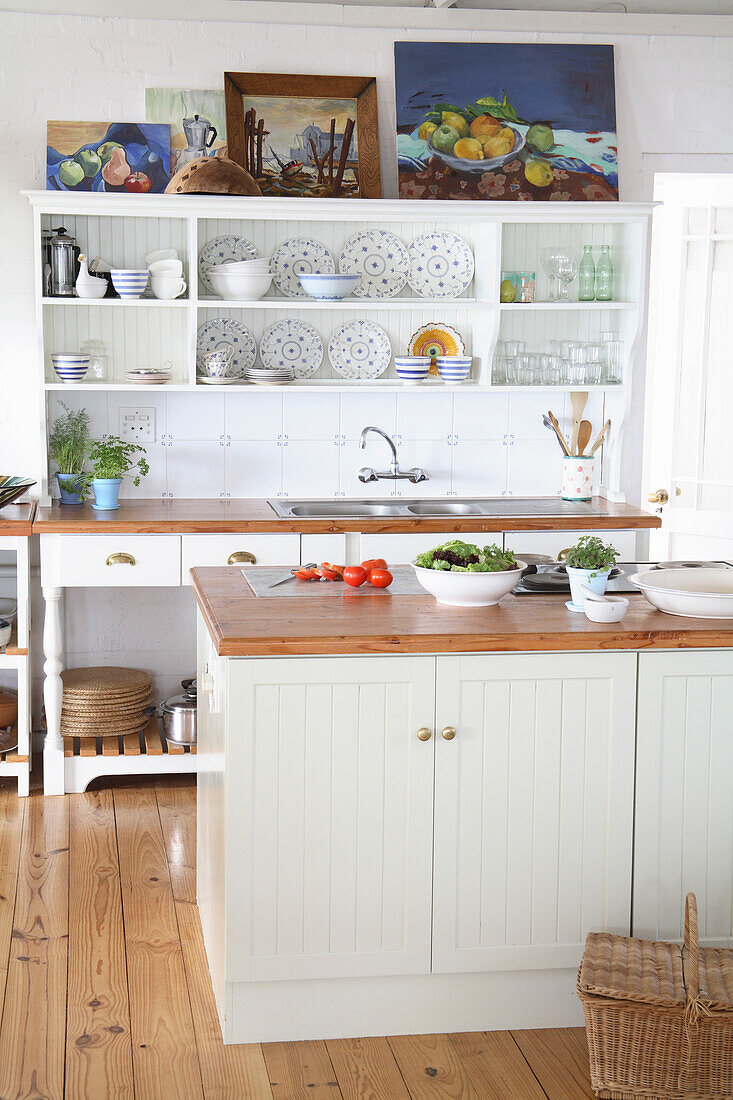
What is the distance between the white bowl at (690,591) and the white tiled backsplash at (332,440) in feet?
6.36

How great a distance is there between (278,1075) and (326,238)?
10.8ft

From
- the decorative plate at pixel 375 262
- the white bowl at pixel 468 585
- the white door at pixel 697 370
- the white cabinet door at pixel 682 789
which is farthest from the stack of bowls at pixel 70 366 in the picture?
the white cabinet door at pixel 682 789

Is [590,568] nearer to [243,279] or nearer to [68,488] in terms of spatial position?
[243,279]

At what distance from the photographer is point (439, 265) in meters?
4.95

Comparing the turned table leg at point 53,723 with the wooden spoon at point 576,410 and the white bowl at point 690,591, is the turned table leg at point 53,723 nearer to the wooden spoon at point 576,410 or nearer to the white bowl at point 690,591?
the wooden spoon at point 576,410

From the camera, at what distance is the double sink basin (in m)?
4.71

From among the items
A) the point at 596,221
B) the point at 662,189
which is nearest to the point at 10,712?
the point at 596,221

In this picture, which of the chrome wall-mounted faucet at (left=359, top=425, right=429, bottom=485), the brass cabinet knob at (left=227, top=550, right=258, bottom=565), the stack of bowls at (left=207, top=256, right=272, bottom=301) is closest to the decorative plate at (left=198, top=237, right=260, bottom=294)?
the stack of bowls at (left=207, top=256, right=272, bottom=301)

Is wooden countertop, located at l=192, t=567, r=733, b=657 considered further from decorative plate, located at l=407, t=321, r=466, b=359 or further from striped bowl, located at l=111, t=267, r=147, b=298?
decorative plate, located at l=407, t=321, r=466, b=359

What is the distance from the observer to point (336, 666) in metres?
2.66

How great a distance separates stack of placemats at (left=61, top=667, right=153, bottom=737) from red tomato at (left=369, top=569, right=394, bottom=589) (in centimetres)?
170

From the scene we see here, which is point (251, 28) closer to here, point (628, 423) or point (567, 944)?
point (628, 423)

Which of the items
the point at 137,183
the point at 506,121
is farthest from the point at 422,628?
the point at 506,121

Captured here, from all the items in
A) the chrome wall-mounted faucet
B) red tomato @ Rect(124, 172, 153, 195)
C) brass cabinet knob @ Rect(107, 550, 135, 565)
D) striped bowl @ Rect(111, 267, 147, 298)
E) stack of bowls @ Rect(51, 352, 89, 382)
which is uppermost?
red tomato @ Rect(124, 172, 153, 195)
